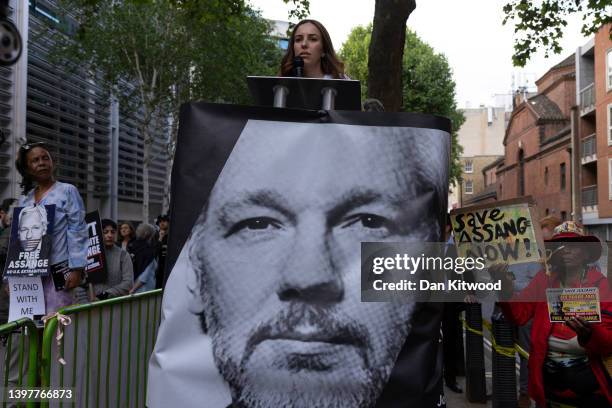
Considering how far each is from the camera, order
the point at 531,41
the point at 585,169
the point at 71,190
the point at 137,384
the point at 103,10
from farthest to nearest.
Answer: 1. the point at 585,169
2. the point at 103,10
3. the point at 531,41
4. the point at 71,190
5. the point at 137,384

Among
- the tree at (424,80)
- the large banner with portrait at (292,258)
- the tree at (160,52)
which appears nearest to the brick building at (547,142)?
the tree at (424,80)

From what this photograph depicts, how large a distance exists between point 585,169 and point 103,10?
97.8 ft

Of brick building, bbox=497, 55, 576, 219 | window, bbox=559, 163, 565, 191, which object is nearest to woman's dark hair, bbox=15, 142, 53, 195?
brick building, bbox=497, 55, 576, 219

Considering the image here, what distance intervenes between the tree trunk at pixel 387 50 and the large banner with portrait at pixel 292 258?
4525mm

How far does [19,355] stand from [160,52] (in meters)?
26.0

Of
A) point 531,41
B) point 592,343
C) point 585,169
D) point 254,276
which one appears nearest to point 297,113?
point 254,276

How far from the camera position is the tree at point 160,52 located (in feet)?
87.4

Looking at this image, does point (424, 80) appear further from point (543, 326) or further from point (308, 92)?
point (308, 92)

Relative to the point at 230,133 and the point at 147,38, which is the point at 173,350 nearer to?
the point at 230,133

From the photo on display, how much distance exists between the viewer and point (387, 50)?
6.77 metres

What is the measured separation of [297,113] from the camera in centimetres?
229

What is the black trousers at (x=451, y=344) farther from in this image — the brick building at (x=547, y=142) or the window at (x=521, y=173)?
the window at (x=521, y=173)

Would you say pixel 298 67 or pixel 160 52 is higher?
pixel 160 52

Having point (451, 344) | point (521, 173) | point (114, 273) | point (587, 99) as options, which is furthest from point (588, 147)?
point (114, 273)
